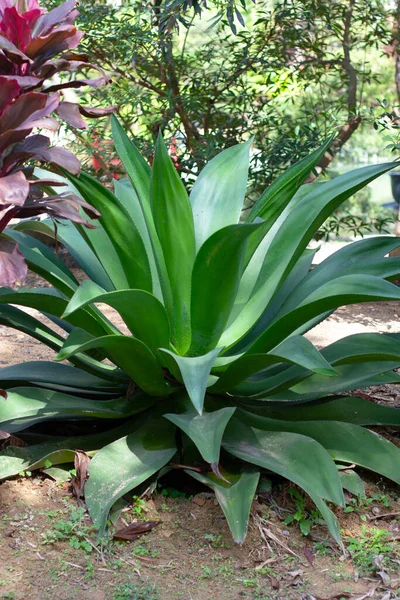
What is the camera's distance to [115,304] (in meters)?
2.04

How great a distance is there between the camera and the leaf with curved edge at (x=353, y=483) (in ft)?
7.11

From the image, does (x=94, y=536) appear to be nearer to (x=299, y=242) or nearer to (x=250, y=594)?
(x=250, y=594)

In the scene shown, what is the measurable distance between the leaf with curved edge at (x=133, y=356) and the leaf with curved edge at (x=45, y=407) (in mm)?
134

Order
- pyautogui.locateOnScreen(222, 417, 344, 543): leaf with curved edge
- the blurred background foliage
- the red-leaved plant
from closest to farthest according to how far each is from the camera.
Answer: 1. the red-leaved plant
2. pyautogui.locateOnScreen(222, 417, 344, 543): leaf with curved edge
3. the blurred background foliage

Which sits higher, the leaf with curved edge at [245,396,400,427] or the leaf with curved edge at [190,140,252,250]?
the leaf with curved edge at [190,140,252,250]

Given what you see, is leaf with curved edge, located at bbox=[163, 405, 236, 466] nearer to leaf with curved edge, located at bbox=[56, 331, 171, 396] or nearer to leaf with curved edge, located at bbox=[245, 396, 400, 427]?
leaf with curved edge, located at bbox=[56, 331, 171, 396]

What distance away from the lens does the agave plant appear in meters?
2.03

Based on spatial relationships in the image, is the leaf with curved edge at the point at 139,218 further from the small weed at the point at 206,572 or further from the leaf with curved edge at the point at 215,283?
the small weed at the point at 206,572

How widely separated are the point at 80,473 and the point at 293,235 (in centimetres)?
102

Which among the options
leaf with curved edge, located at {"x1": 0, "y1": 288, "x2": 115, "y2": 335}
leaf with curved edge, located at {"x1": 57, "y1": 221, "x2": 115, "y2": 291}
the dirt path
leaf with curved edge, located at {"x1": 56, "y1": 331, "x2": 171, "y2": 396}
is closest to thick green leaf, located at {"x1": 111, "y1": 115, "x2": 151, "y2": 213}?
leaf with curved edge, located at {"x1": 57, "y1": 221, "x2": 115, "y2": 291}

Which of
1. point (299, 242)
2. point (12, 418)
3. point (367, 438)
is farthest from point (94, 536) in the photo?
point (299, 242)

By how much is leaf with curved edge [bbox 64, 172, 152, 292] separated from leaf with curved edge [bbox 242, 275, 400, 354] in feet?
1.46

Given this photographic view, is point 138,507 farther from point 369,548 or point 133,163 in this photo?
point 133,163

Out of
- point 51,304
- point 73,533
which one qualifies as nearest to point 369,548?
point 73,533
